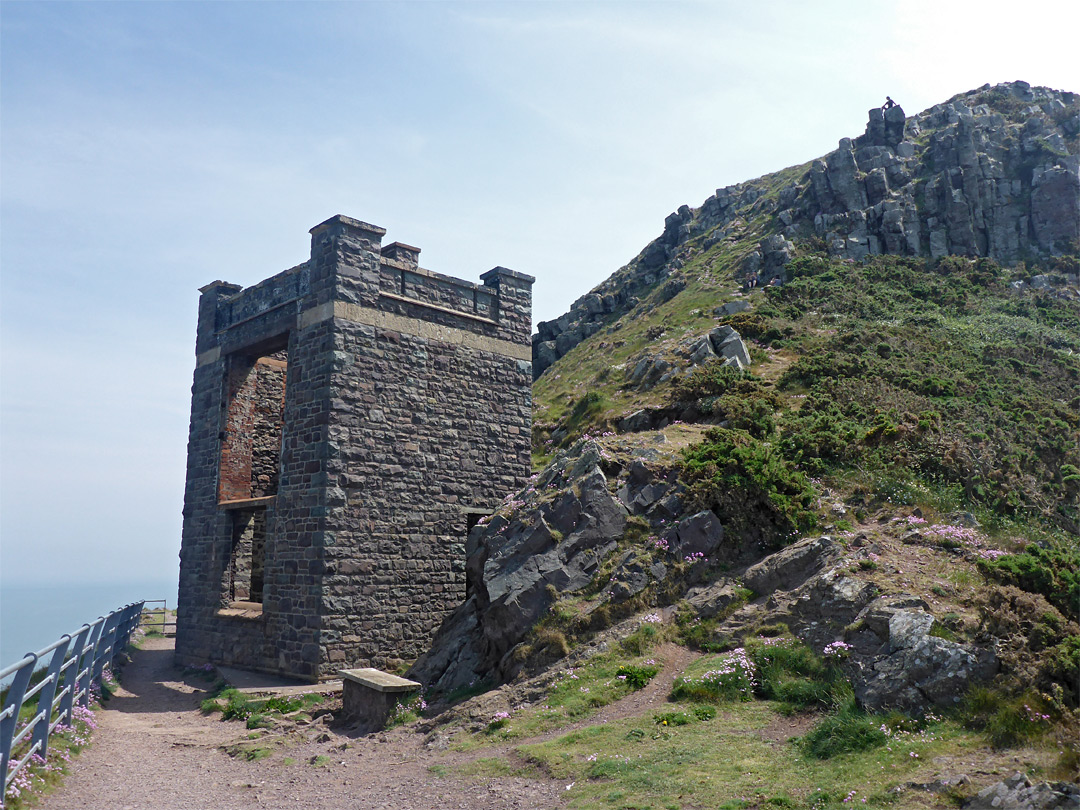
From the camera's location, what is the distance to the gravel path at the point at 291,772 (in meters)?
7.43

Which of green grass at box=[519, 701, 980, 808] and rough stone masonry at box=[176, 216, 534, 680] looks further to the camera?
rough stone masonry at box=[176, 216, 534, 680]

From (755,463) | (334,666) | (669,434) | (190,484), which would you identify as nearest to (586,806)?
(755,463)

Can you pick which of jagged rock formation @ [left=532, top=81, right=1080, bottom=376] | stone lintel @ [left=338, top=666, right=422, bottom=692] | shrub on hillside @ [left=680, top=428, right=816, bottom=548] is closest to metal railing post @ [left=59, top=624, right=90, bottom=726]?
stone lintel @ [left=338, top=666, right=422, bottom=692]

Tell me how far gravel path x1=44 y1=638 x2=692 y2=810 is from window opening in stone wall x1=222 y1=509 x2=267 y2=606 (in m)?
4.22

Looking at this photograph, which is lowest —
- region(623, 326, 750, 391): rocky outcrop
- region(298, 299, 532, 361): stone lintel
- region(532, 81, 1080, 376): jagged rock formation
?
region(298, 299, 532, 361): stone lintel

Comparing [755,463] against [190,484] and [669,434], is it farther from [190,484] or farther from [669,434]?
[190,484]

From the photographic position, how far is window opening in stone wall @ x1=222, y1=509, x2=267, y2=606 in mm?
16533

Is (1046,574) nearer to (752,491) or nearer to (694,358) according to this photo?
(752,491)

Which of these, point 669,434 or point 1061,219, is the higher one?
point 1061,219

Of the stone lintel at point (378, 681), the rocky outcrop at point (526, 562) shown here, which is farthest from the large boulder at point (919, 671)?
the stone lintel at point (378, 681)

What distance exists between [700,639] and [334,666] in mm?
7141

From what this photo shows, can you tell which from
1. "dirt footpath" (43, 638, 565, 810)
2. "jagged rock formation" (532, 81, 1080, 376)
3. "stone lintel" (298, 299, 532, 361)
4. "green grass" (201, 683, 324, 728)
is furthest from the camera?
"jagged rock formation" (532, 81, 1080, 376)

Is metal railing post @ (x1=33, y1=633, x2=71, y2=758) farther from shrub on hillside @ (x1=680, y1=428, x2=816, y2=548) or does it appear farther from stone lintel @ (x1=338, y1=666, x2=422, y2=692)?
shrub on hillside @ (x1=680, y1=428, x2=816, y2=548)

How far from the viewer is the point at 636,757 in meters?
7.46
